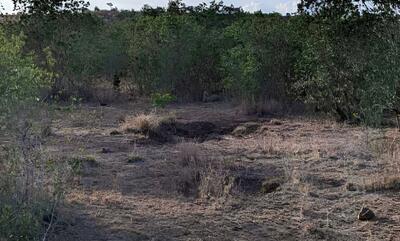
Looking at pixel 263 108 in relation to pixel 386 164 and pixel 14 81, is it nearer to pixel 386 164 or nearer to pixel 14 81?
pixel 386 164

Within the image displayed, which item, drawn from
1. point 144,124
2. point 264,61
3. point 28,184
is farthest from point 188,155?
point 264,61

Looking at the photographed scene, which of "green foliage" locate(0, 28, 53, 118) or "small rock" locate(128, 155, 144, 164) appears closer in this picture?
"green foliage" locate(0, 28, 53, 118)

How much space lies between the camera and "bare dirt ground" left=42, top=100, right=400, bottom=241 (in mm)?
5199

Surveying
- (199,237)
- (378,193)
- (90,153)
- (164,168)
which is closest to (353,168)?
(378,193)

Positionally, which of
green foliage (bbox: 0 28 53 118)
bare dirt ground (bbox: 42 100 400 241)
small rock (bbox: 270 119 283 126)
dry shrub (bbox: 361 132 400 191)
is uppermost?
green foliage (bbox: 0 28 53 118)

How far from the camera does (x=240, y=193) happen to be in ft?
20.8

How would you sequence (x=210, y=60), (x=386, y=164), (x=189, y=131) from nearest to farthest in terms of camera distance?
1. (x=386, y=164)
2. (x=189, y=131)
3. (x=210, y=60)

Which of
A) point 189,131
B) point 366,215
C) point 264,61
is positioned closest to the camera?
point 366,215

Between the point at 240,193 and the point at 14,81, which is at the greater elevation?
the point at 14,81

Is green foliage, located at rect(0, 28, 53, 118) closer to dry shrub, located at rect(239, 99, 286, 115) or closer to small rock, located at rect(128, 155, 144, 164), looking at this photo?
small rock, located at rect(128, 155, 144, 164)

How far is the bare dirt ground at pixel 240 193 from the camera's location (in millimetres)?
5199

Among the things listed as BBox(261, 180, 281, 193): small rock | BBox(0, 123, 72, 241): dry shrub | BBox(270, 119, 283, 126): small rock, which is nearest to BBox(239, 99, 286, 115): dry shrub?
Result: BBox(270, 119, 283, 126): small rock

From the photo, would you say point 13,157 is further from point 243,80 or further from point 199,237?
point 243,80

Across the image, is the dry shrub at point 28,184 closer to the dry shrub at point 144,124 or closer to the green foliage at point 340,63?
the dry shrub at point 144,124
